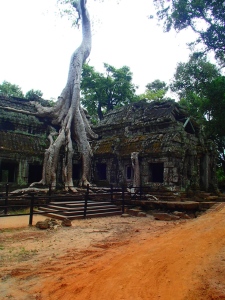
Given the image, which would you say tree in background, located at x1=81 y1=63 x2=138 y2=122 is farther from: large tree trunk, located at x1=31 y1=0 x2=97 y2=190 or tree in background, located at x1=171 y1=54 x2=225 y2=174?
large tree trunk, located at x1=31 y1=0 x2=97 y2=190

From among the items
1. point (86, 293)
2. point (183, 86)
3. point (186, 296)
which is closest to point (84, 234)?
point (86, 293)

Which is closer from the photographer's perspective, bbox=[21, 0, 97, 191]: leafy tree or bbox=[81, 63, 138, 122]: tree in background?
bbox=[21, 0, 97, 191]: leafy tree

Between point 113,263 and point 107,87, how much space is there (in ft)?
89.9

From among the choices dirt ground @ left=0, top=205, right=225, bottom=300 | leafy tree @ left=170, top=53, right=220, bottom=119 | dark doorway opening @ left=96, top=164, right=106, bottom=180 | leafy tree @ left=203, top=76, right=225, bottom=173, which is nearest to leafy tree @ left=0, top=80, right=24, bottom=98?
dark doorway opening @ left=96, top=164, right=106, bottom=180

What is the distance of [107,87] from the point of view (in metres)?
30.3

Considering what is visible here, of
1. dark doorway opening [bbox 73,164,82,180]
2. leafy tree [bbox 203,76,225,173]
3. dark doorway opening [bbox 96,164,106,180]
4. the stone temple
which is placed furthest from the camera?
leafy tree [bbox 203,76,225,173]

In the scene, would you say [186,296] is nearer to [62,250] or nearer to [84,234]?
[62,250]

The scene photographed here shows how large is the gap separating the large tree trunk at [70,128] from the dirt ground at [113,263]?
20.9 ft

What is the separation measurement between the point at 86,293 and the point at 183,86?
27.6m

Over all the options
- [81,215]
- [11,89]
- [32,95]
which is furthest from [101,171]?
[11,89]

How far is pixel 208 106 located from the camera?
66.0 ft

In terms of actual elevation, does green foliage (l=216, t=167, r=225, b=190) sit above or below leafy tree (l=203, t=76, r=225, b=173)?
below

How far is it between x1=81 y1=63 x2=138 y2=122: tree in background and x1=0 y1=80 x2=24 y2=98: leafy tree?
7394 mm

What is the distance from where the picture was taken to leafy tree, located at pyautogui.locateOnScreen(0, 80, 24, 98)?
2908 cm
